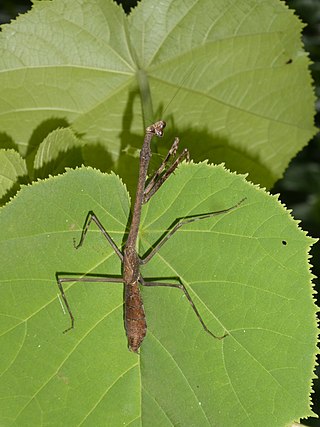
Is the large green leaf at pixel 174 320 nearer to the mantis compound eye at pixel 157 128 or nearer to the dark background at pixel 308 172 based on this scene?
the mantis compound eye at pixel 157 128

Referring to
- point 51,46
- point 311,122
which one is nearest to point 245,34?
point 311,122

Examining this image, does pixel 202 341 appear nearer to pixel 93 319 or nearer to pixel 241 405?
pixel 241 405

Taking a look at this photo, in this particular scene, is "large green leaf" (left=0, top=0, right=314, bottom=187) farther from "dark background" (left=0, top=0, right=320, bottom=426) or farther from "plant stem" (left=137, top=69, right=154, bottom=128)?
"dark background" (left=0, top=0, right=320, bottom=426)

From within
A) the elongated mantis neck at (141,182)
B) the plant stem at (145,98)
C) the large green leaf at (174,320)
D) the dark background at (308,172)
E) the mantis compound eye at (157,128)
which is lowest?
the large green leaf at (174,320)

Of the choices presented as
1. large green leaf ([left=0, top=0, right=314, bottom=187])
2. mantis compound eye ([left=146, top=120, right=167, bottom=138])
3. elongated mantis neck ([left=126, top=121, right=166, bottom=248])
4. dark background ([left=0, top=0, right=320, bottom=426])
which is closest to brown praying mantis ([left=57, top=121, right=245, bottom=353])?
elongated mantis neck ([left=126, top=121, right=166, bottom=248])

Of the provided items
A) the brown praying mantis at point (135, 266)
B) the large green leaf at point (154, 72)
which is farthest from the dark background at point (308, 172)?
the brown praying mantis at point (135, 266)

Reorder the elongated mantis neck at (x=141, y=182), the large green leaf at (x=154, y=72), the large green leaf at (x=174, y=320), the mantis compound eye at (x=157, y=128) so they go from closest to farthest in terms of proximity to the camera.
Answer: the large green leaf at (x=174, y=320), the elongated mantis neck at (x=141, y=182), the mantis compound eye at (x=157, y=128), the large green leaf at (x=154, y=72)
